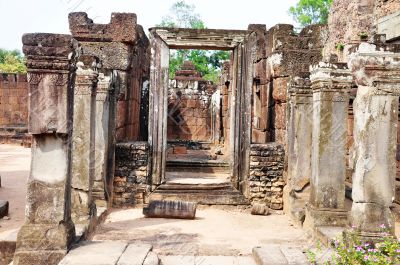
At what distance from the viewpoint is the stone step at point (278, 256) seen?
4.68 meters

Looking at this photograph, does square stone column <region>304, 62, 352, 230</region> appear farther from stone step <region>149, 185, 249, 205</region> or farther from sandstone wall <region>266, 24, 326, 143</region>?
stone step <region>149, 185, 249, 205</region>

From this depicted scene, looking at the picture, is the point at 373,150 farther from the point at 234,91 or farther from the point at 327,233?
the point at 234,91

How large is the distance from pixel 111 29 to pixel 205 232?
428 cm

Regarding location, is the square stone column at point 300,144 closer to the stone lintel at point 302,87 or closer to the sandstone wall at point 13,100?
the stone lintel at point 302,87

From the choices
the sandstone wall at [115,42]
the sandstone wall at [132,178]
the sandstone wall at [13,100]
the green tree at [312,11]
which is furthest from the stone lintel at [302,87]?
the green tree at [312,11]

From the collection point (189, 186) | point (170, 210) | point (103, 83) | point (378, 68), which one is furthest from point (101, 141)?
point (378, 68)

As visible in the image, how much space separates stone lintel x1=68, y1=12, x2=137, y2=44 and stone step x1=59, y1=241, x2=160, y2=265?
4778 mm

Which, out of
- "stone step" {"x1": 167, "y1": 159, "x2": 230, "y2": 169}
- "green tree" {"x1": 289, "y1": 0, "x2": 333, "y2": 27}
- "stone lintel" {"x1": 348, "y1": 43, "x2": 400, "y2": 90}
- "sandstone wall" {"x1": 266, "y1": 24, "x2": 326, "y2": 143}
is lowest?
"stone step" {"x1": 167, "y1": 159, "x2": 230, "y2": 169}

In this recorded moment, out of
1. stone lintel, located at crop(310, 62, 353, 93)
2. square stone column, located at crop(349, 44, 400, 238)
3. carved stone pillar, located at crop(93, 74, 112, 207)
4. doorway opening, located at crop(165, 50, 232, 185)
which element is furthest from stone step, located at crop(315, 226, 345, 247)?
doorway opening, located at crop(165, 50, 232, 185)

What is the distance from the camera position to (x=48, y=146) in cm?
502

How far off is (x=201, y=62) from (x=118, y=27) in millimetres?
32417

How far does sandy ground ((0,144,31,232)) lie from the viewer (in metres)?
8.02

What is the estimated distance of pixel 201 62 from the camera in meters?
41.0

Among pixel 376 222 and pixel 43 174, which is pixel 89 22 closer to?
pixel 43 174
